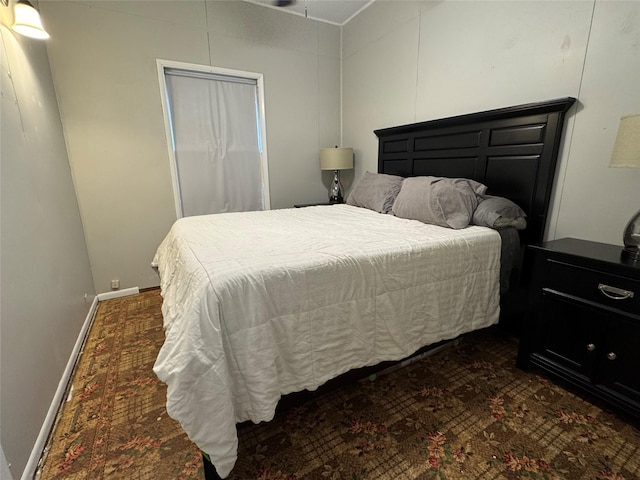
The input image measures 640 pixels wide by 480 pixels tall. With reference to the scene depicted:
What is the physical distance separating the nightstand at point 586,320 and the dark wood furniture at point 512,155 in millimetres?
310

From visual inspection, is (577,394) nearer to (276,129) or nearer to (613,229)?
(613,229)

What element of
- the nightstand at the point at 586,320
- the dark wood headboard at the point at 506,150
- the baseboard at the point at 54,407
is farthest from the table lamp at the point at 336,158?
the baseboard at the point at 54,407

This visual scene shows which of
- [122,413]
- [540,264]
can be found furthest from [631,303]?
[122,413]

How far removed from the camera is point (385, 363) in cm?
156

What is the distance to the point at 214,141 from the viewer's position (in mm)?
3227

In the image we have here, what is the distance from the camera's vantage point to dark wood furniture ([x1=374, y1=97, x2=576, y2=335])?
189 cm

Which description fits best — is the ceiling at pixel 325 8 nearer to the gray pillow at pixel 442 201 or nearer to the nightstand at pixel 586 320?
the gray pillow at pixel 442 201

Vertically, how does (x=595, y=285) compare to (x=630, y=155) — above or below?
below

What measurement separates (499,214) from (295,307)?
1.49 metres

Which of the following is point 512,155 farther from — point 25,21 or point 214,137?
point 25,21

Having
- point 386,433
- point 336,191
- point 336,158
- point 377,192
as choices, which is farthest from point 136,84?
point 386,433

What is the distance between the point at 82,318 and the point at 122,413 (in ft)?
3.70

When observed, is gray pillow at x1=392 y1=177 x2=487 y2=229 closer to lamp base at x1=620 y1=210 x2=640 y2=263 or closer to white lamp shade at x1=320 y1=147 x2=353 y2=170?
lamp base at x1=620 y1=210 x2=640 y2=263

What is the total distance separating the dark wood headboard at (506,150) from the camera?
1885 mm
